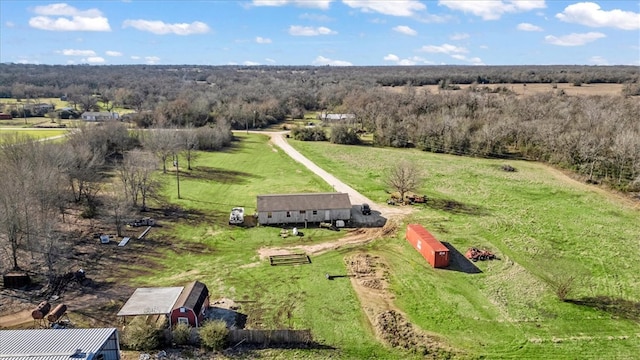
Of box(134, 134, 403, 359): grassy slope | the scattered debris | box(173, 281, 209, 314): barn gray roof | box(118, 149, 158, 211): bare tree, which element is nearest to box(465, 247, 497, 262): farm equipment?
box(134, 134, 403, 359): grassy slope

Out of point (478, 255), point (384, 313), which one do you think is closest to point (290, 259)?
point (384, 313)

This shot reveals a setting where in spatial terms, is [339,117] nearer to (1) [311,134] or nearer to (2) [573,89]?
(1) [311,134]

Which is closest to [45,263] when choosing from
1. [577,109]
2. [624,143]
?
[624,143]

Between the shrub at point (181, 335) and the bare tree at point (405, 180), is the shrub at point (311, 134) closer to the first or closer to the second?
the bare tree at point (405, 180)

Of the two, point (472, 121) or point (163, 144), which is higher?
point (472, 121)

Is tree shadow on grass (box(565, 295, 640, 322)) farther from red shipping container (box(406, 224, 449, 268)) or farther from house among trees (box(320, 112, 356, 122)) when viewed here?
house among trees (box(320, 112, 356, 122))

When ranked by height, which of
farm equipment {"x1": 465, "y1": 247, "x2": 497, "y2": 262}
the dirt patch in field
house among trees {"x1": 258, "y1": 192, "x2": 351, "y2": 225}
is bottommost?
the dirt patch in field
